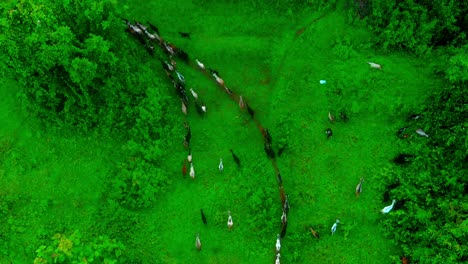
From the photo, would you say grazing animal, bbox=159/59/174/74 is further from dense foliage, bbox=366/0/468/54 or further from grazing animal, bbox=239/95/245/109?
dense foliage, bbox=366/0/468/54

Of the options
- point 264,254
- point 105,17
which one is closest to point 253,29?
point 105,17

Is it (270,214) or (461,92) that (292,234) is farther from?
(461,92)

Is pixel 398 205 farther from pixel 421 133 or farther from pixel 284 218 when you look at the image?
pixel 284 218

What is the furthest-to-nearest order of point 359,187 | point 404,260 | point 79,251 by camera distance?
point 359,187
point 79,251
point 404,260

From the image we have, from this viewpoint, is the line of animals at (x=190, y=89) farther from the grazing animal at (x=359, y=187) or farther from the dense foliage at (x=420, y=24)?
the dense foliage at (x=420, y=24)

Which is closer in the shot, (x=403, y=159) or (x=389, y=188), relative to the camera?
(x=389, y=188)

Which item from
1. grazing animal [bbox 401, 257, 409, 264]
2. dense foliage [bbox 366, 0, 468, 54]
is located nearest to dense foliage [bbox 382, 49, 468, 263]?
grazing animal [bbox 401, 257, 409, 264]

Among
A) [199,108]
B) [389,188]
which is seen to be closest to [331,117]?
[389,188]
